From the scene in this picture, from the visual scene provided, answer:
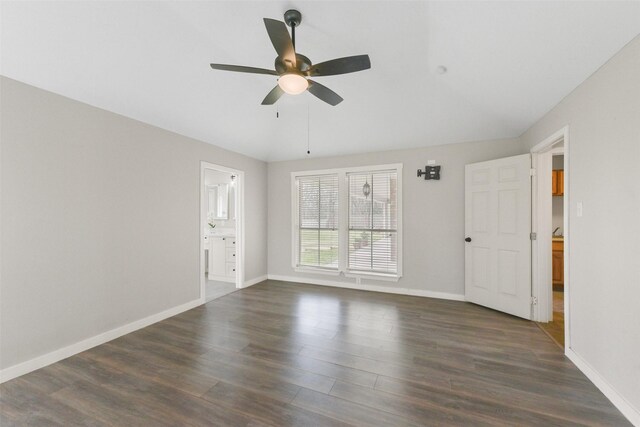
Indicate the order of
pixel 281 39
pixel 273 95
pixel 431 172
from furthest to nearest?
1. pixel 431 172
2. pixel 273 95
3. pixel 281 39

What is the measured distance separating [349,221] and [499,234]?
228cm

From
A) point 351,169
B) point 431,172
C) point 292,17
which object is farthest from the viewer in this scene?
point 351,169

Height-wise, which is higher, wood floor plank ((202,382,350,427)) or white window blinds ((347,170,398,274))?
white window blinds ((347,170,398,274))

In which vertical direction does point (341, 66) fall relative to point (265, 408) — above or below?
above

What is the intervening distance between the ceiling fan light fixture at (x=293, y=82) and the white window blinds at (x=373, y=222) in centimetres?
287

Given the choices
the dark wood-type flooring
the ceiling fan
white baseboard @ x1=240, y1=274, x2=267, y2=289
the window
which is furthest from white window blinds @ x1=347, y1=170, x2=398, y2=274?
the ceiling fan

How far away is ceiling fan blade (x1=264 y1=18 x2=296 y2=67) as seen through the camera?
5.32ft

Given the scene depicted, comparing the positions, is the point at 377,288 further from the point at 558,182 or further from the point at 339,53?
the point at 558,182

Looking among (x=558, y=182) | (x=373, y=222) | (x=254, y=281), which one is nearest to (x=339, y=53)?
(x=373, y=222)

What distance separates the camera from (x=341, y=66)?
1.93 meters

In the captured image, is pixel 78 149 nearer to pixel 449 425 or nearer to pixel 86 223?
pixel 86 223

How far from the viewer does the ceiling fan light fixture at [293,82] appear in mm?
1950

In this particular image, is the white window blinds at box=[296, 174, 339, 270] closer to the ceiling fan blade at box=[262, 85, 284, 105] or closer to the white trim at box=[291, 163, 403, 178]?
the white trim at box=[291, 163, 403, 178]

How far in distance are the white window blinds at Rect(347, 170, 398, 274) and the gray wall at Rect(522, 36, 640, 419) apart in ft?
7.76
